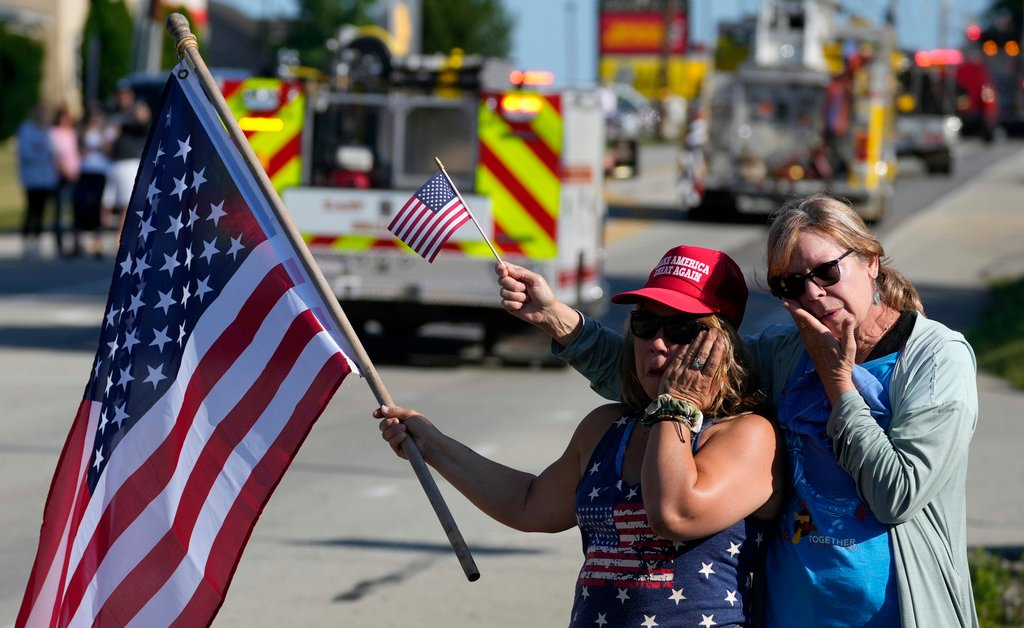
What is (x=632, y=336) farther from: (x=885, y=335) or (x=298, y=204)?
(x=298, y=204)

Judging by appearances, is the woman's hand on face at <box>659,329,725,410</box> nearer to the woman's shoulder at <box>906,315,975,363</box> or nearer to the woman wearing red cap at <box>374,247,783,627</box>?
the woman wearing red cap at <box>374,247,783,627</box>

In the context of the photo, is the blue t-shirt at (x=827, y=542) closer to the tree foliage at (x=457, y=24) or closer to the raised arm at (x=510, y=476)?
the raised arm at (x=510, y=476)

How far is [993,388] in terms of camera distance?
12062mm

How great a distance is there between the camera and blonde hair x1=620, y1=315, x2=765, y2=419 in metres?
3.15

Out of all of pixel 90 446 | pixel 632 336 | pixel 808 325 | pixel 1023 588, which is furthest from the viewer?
pixel 1023 588

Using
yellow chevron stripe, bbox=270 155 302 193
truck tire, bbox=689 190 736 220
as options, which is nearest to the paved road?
yellow chevron stripe, bbox=270 155 302 193

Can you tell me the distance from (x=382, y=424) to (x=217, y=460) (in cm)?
38

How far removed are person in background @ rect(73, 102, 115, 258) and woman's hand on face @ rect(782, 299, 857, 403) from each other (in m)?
17.8

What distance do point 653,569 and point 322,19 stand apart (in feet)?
232

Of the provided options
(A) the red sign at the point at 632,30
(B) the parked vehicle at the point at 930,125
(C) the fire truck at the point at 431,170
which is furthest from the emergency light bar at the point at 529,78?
(A) the red sign at the point at 632,30

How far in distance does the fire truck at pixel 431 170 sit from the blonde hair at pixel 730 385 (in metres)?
8.53

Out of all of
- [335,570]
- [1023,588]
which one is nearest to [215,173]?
[335,570]

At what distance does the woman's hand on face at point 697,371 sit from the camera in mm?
3113

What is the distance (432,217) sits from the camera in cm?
372
